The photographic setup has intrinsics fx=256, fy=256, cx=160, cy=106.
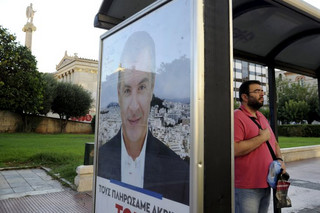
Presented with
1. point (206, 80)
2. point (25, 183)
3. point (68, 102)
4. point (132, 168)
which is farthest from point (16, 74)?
point (206, 80)

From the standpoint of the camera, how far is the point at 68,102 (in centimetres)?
3034

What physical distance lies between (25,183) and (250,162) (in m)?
6.28

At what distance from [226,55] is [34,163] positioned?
9.35m

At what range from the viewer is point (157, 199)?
183 cm

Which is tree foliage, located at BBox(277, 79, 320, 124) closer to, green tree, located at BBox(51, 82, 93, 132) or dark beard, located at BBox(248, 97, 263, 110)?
green tree, located at BBox(51, 82, 93, 132)

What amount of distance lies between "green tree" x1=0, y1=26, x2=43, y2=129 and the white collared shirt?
16.3 m

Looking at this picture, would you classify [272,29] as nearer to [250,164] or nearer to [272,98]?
[272,98]

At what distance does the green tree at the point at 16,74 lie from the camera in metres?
16.2

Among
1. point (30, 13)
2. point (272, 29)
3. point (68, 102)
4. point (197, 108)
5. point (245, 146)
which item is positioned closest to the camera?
point (197, 108)

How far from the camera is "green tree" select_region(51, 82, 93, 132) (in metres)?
30.3

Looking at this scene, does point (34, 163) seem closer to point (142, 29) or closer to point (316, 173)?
point (142, 29)

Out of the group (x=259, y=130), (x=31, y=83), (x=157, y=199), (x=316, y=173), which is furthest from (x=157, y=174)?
(x=31, y=83)

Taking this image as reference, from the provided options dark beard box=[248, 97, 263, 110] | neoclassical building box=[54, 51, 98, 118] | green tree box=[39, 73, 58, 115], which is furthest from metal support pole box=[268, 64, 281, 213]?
neoclassical building box=[54, 51, 98, 118]

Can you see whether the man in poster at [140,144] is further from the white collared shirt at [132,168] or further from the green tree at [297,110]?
the green tree at [297,110]
